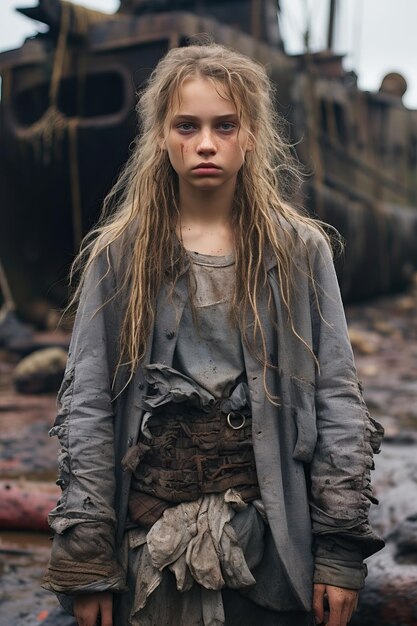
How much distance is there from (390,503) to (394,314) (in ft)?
34.8

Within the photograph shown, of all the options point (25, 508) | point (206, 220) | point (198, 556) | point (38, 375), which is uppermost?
point (206, 220)

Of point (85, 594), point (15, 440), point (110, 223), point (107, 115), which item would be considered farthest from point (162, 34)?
point (85, 594)

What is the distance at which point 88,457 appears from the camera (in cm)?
194

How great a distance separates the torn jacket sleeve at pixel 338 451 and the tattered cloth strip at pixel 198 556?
0.59ft

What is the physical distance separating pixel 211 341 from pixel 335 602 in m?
0.64

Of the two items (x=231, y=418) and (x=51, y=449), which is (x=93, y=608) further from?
(x=51, y=449)

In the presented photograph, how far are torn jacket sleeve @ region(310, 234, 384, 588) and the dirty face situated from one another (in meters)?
0.35

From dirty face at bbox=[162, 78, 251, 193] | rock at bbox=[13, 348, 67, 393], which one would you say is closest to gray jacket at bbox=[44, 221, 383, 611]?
dirty face at bbox=[162, 78, 251, 193]

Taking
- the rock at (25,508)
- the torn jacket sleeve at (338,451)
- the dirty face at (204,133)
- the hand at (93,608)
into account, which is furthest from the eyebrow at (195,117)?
the rock at (25,508)

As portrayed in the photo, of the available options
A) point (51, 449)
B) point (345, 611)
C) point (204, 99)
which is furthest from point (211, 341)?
point (51, 449)

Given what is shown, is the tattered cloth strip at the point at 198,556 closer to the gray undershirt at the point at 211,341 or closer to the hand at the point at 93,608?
the hand at the point at 93,608

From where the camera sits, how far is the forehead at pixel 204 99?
199 cm

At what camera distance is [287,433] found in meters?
1.99

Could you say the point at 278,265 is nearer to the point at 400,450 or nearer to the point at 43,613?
the point at 43,613
